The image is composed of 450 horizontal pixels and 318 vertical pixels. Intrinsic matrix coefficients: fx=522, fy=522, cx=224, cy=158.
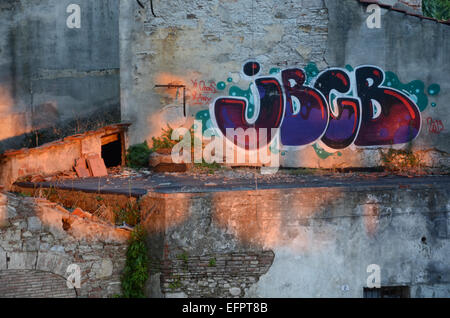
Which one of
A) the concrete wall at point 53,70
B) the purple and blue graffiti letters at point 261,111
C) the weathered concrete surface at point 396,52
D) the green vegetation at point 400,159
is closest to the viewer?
the weathered concrete surface at point 396,52

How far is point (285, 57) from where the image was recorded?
12.2 metres

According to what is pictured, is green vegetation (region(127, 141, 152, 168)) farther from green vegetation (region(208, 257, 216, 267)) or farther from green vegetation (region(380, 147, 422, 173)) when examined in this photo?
green vegetation (region(380, 147, 422, 173))

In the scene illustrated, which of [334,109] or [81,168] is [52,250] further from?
[334,109]

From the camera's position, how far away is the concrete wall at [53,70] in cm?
1493

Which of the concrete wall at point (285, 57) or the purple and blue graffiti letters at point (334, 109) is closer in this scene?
the concrete wall at point (285, 57)

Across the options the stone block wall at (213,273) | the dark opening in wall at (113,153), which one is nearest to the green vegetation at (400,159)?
the stone block wall at (213,273)

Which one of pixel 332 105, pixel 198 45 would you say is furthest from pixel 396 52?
pixel 198 45

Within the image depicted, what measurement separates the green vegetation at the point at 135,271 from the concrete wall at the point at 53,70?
7425mm

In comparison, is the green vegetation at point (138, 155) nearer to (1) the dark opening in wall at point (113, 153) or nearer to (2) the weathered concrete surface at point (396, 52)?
(1) the dark opening in wall at point (113, 153)

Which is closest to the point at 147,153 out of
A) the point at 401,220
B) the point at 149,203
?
the point at 149,203

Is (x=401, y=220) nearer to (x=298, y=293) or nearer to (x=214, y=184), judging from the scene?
(x=298, y=293)

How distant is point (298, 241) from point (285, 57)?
5400 mm

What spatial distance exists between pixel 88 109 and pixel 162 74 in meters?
3.84

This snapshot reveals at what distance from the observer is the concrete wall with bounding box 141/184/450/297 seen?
799 cm
